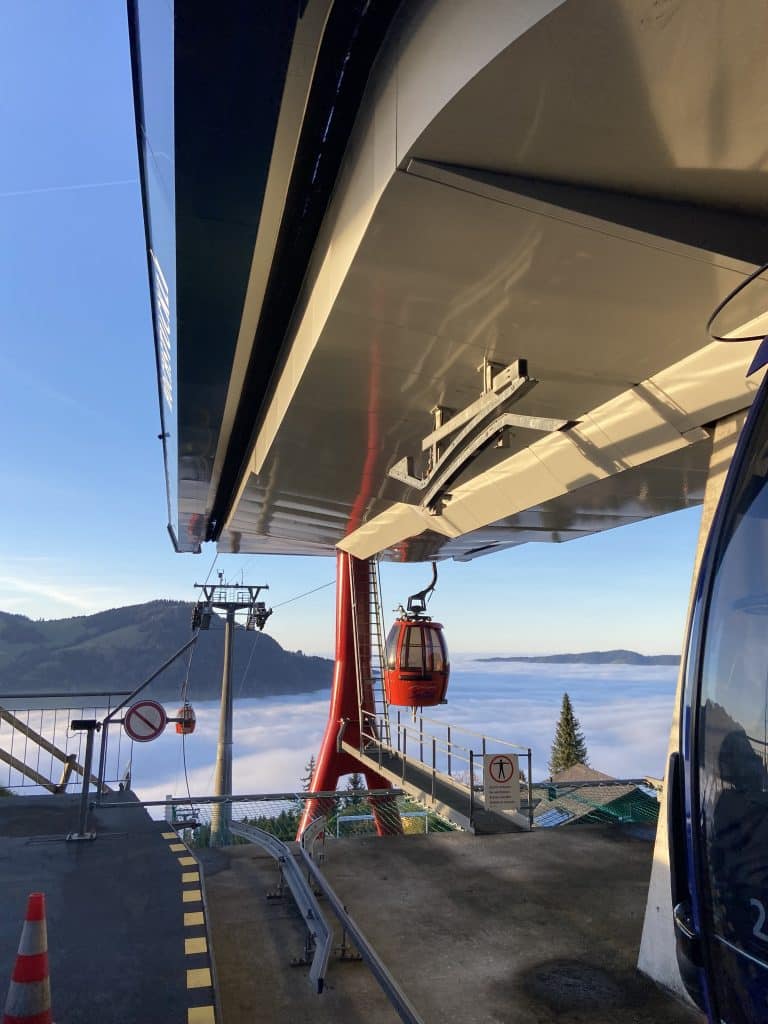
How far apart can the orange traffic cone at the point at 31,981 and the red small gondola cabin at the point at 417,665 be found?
9248 millimetres

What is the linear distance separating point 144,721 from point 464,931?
4.48 metres

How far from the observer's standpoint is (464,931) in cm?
580

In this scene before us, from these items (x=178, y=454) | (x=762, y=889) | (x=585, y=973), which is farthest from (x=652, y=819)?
(x=762, y=889)

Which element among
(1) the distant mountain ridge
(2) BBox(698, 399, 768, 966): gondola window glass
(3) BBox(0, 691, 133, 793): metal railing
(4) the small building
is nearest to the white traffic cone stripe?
→ (2) BBox(698, 399, 768, 966): gondola window glass

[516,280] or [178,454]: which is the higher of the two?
[178,454]

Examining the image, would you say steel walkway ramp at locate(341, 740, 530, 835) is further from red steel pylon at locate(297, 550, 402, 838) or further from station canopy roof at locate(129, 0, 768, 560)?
station canopy roof at locate(129, 0, 768, 560)

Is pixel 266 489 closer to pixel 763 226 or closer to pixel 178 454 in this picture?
pixel 178 454

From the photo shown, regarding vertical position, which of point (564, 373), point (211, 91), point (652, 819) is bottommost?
point (652, 819)

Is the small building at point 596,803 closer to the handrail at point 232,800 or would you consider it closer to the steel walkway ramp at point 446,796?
the steel walkway ramp at point 446,796

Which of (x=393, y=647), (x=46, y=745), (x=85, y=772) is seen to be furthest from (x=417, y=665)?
(x=85, y=772)

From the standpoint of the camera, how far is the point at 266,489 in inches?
387

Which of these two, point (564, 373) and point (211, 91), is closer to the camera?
point (211, 91)

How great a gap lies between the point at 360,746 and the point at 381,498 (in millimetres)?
6650

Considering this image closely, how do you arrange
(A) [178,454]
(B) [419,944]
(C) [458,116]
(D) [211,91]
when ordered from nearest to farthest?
(C) [458,116] → (D) [211,91] → (B) [419,944] → (A) [178,454]
